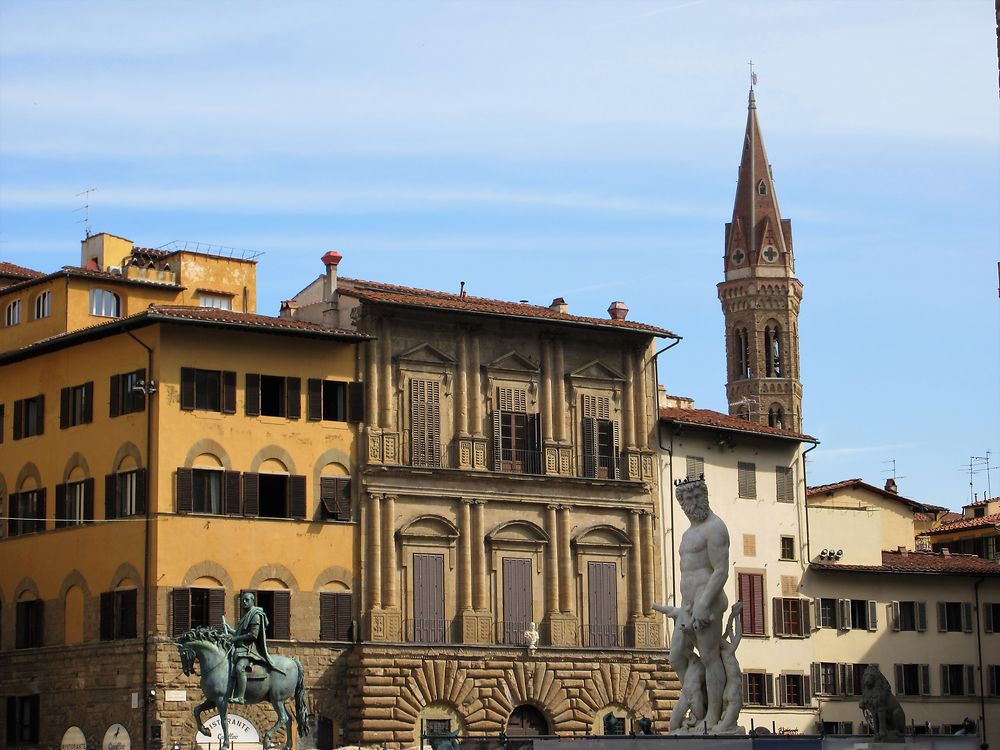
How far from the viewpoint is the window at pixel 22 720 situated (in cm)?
5256

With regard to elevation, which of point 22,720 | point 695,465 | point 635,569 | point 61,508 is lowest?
point 22,720

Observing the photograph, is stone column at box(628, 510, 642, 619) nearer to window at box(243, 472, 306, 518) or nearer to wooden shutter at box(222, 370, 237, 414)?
window at box(243, 472, 306, 518)

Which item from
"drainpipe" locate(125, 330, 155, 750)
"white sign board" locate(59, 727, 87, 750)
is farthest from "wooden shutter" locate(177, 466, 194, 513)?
"white sign board" locate(59, 727, 87, 750)

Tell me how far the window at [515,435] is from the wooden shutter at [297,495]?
19.5ft

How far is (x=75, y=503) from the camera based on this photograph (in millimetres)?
53031

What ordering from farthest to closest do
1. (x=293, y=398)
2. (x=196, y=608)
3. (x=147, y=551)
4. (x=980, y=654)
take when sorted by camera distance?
1. (x=980, y=654)
2. (x=293, y=398)
3. (x=196, y=608)
4. (x=147, y=551)

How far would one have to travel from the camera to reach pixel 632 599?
189 ft

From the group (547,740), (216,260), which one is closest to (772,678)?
(216,260)

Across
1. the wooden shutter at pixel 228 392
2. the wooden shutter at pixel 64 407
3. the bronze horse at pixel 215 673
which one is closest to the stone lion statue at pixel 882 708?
the bronze horse at pixel 215 673

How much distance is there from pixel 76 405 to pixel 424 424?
943 cm

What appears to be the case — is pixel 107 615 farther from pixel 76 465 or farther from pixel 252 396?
pixel 252 396

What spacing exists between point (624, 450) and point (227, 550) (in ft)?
42.9

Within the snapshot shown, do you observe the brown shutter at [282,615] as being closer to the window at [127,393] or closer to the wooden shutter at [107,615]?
the wooden shutter at [107,615]

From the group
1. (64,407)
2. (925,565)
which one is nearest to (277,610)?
(64,407)
